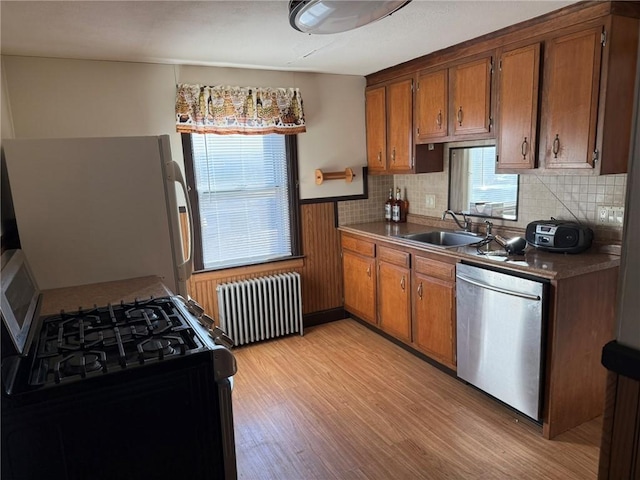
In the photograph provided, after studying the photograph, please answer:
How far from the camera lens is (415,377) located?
10.3 feet

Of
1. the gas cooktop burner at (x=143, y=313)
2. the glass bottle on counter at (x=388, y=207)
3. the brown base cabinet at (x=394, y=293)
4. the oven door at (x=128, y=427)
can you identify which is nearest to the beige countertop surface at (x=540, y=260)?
the brown base cabinet at (x=394, y=293)

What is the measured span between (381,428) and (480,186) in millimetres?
1977

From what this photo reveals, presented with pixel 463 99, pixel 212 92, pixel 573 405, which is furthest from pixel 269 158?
pixel 573 405

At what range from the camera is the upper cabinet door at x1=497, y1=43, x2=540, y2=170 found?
2.55m

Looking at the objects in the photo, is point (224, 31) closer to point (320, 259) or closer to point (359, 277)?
point (320, 259)

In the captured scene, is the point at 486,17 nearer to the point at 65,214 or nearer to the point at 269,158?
the point at 269,158

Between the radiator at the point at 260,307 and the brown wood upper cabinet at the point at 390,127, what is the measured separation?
131 centimetres

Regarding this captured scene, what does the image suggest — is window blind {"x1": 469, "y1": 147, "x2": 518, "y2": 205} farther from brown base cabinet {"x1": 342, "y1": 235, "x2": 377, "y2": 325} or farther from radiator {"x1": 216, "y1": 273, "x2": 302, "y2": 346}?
radiator {"x1": 216, "y1": 273, "x2": 302, "y2": 346}

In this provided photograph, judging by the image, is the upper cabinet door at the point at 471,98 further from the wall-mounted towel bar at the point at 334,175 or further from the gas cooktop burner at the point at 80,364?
the gas cooktop burner at the point at 80,364

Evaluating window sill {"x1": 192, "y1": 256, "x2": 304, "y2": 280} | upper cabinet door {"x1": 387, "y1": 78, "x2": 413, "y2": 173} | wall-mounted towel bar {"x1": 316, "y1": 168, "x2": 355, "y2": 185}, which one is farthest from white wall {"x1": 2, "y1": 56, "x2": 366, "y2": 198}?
window sill {"x1": 192, "y1": 256, "x2": 304, "y2": 280}

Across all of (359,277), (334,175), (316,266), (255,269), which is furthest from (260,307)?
(334,175)

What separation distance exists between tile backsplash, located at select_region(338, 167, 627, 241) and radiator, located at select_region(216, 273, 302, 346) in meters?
0.85

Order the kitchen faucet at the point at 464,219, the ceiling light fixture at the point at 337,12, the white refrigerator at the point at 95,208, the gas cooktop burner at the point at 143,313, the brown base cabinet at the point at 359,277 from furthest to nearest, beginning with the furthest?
the brown base cabinet at the point at 359,277 → the kitchen faucet at the point at 464,219 → the white refrigerator at the point at 95,208 → the ceiling light fixture at the point at 337,12 → the gas cooktop burner at the point at 143,313

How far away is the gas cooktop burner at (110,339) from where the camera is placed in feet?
4.05
